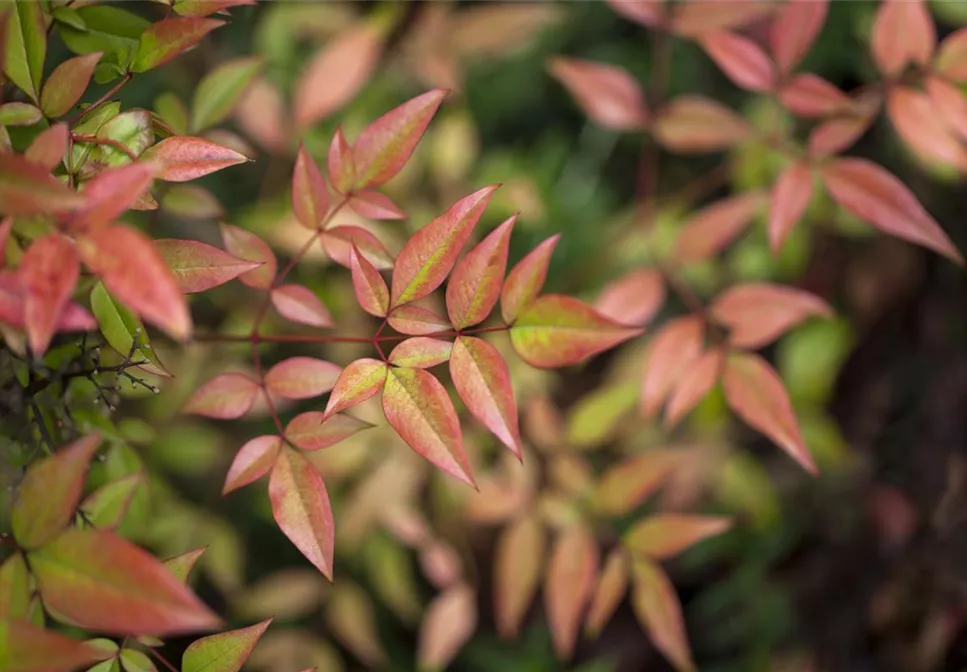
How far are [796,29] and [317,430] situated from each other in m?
0.55

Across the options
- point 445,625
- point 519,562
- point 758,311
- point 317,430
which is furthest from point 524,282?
point 445,625

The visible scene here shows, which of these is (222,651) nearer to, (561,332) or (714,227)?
(561,332)

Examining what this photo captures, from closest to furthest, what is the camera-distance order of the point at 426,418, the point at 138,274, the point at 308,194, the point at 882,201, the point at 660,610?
1. the point at 138,274
2. the point at 426,418
3. the point at 308,194
4. the point at 882,201
5. the point at 660,610

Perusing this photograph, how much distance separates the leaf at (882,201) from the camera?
682 mm

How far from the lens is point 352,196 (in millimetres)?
608

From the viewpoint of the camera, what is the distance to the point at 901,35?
74 cm

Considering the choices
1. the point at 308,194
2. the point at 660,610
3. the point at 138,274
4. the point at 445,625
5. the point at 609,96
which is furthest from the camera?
the point at 445,625

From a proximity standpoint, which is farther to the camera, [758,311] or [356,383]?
[758,311]

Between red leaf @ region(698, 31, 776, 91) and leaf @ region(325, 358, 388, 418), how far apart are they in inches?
19.1

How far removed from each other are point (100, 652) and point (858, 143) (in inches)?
51.9

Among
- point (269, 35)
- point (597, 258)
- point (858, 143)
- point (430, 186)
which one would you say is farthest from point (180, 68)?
point (858, 143)

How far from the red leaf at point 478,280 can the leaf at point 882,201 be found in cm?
37

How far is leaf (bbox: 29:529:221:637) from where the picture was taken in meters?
0.37

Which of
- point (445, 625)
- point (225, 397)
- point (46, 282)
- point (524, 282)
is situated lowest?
point (445, 625)
